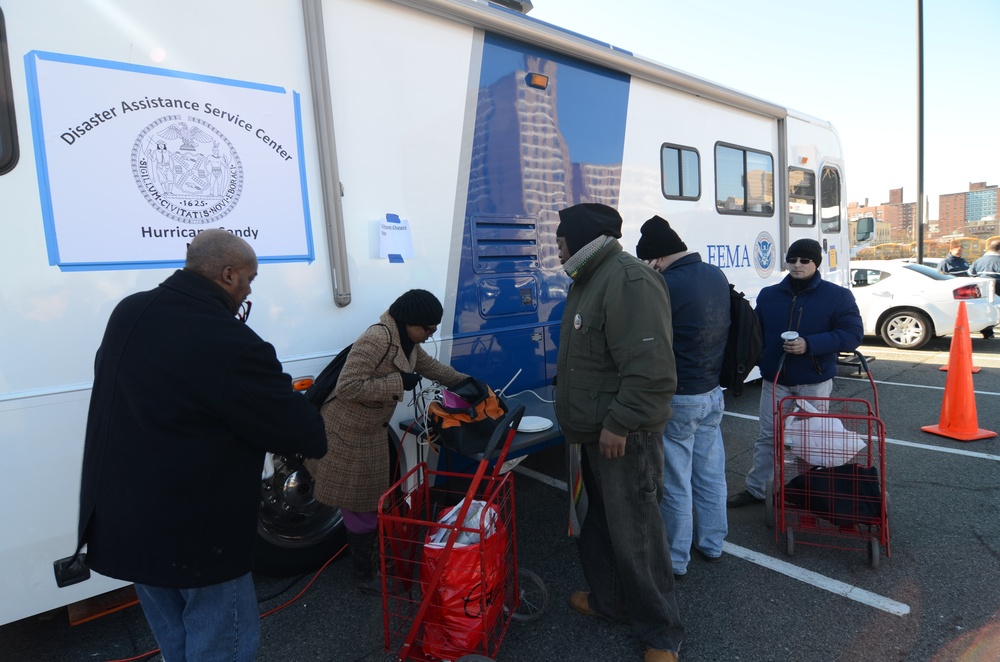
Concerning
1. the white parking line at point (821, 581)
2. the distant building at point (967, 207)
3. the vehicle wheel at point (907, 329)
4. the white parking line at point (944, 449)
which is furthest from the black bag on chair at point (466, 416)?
the distant building at point (967, 207)

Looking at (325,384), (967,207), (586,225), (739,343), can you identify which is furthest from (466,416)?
(967,207)

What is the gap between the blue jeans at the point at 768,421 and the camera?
11.9 ft

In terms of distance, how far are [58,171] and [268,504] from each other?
1860 mm

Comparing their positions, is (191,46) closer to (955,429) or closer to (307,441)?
(307,441)

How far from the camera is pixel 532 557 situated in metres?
3.46

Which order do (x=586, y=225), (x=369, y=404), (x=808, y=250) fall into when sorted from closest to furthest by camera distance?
(x=586, y=225), (x=369, y=404), (x=808, y=250)

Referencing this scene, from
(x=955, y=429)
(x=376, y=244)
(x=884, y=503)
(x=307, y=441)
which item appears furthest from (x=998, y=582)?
(x=376, y=244)

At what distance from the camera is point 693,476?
3215 mm

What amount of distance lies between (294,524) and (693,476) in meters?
2.27

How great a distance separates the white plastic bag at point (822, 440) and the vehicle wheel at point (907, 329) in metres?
7.92

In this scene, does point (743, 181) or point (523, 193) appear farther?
point (743, 181)

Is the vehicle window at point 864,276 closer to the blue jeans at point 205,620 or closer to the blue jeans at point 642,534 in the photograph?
the blue jeans at point 642,534

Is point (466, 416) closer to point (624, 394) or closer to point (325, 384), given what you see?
point (325, 384)

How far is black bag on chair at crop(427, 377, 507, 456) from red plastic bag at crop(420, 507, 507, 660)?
544 millimetres
